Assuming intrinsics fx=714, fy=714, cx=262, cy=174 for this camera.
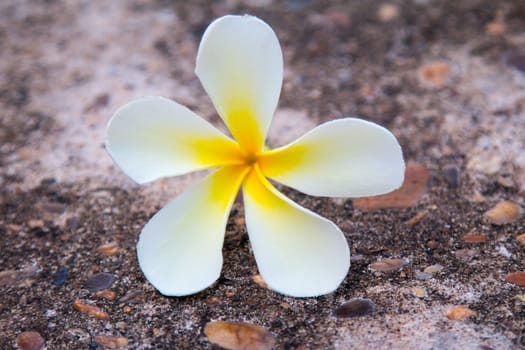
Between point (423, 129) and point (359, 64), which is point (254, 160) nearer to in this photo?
point (423, 129)

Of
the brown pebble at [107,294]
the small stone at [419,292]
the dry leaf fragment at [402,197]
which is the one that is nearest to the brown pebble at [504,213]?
the dry leaf fragment at [402,197]

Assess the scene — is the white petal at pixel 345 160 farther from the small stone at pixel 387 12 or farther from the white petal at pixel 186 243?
the small stone at pixel 387 12

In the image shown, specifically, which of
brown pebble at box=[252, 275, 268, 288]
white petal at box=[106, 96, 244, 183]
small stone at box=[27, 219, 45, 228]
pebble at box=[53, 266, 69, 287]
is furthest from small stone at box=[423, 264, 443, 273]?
small stone at box=[27, 219, 45, 228]

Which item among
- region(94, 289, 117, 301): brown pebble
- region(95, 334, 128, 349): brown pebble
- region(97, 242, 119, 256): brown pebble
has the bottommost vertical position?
region(97, 242, 119, 256): brown pebble

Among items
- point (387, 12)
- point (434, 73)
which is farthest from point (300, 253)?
point (387, 12)

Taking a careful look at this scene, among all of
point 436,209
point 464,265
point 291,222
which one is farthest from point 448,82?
point 291,222

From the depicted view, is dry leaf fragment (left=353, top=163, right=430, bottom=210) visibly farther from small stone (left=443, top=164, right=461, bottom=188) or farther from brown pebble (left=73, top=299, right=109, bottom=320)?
brown pebble (left=73, top=299, right=109, bottom=320)

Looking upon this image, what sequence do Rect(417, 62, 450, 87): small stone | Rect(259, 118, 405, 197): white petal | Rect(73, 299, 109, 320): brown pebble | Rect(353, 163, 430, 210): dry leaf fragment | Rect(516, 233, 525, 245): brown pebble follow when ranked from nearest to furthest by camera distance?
Rect(259, 118, 405, 197): white petal
Rect(73, 299, 109, 320): brown pebble
Rect(516, 233, 525, 245): brown pebble
Rect(353, 163, 430, 210): dry leaf fragment
Rect(417, 62, 450, 87): small stone
